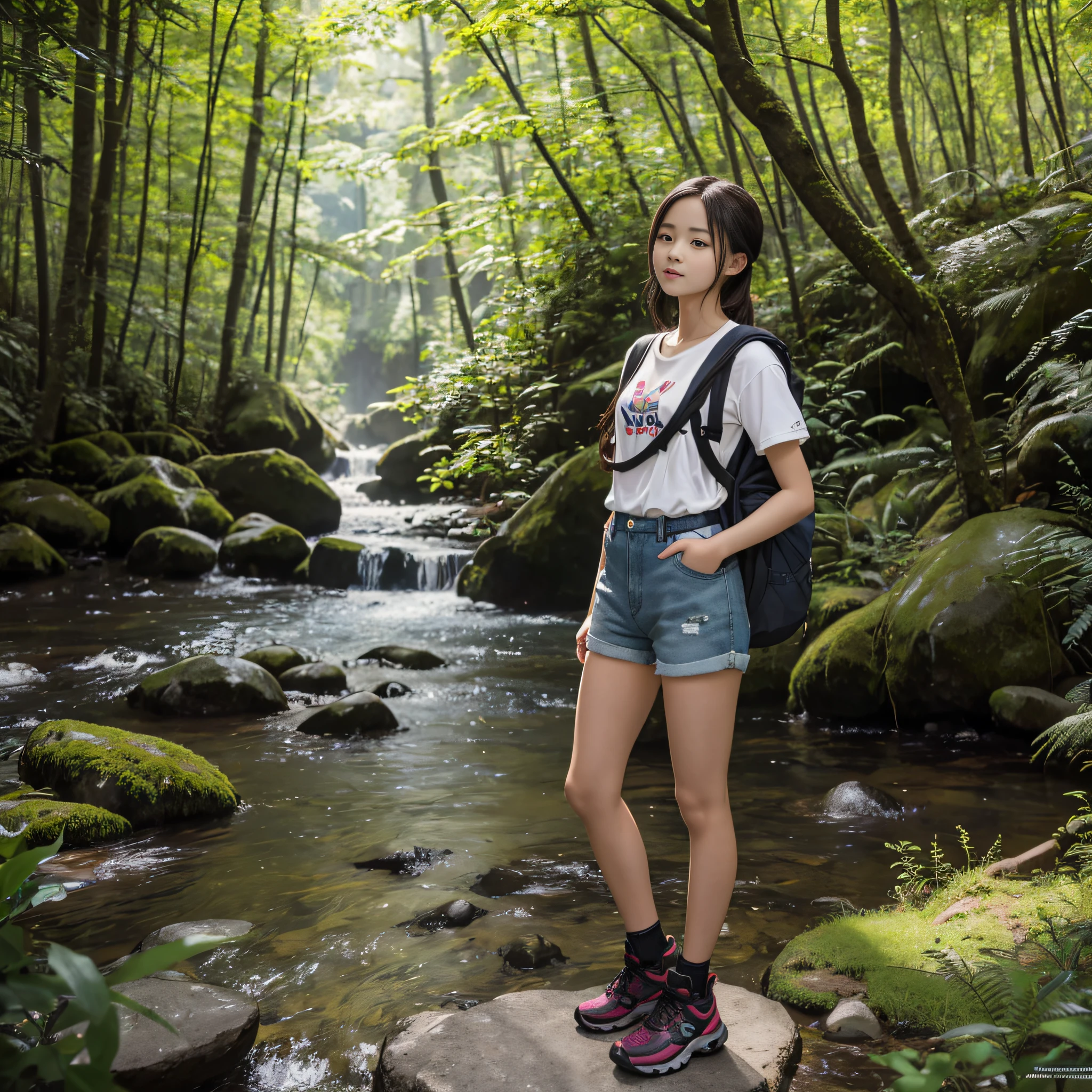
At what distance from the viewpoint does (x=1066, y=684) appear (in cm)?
548

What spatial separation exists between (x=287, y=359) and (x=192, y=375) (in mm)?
14360

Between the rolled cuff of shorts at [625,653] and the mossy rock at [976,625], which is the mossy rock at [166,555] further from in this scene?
the rolled cuff of shorts at [625,653]

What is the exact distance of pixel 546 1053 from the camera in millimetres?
2260

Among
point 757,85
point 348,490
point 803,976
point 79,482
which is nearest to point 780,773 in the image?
point 803,976

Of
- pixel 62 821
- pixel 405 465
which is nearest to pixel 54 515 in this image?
pixel 405 465

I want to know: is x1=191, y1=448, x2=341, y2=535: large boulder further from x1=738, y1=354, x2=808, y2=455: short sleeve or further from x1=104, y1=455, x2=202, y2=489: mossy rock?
x1=738, y1=354, x2=808, y2=455: short sleeve

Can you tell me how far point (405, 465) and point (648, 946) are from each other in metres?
18.3

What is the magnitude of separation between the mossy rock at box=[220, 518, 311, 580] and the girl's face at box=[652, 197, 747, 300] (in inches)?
449

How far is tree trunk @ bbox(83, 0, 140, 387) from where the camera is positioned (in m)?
13.4

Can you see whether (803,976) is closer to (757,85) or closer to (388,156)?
(757,85)

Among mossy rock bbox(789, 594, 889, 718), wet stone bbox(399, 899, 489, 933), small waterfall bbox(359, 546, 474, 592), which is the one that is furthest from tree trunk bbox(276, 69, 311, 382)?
wet stone bbox(399, 899, 489, 933)

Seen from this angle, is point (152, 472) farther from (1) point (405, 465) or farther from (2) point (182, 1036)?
(2) point (182, 1036)

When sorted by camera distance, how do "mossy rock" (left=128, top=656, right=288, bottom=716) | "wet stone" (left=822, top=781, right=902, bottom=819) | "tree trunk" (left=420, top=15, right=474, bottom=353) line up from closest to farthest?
"wet stone" (left=822, top=781, right=902, bottom=819), "mossy rock" (left=128, top=656, right=288, bottom=716), "tree trunk" (left=420, top=15, right=474, bottom=353)

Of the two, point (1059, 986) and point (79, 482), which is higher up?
point (79, 482)
